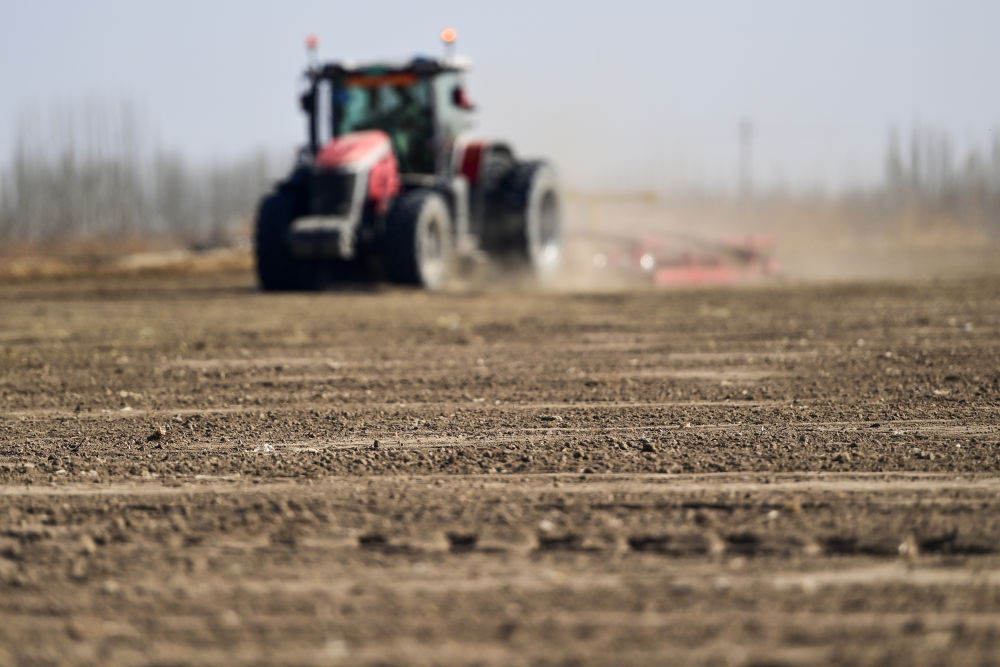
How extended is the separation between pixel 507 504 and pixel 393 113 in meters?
12.0

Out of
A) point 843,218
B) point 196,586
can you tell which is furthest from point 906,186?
point 196,586

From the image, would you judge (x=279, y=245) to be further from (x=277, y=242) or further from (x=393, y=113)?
(x=393, y=113)

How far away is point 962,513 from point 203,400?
4.53 meters

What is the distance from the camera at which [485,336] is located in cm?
1070

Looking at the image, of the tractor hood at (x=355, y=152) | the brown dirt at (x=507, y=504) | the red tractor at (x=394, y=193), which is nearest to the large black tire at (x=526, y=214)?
the red tractor at (x=394, y=193)

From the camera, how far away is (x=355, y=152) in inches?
588

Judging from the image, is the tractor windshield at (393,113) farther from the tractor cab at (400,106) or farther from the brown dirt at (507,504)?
the brown dirt at (507,504)

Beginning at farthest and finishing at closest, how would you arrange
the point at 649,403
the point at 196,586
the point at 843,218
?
1. the point at 843,218
2. the point at 649,403
3. the point at 196,586

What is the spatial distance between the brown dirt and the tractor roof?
22.0 ft

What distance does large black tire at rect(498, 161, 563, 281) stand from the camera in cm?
1700

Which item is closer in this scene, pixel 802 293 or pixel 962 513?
pixel 962 513

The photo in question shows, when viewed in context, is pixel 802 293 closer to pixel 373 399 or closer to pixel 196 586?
pixel 373 399

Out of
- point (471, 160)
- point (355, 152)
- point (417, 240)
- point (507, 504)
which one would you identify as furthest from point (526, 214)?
point (507, 504)

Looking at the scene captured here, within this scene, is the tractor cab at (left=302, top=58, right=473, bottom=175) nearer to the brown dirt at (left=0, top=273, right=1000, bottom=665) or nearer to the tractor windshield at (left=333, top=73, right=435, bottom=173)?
the tractor windshield at (left=333, top=73, right=435, bottom=173)
